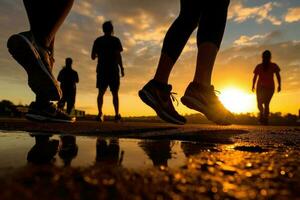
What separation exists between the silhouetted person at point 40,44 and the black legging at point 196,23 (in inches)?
35.3

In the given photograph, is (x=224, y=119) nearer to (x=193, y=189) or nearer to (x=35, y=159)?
(x=35, y=159)

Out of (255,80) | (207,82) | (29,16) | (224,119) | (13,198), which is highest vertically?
(255,80)

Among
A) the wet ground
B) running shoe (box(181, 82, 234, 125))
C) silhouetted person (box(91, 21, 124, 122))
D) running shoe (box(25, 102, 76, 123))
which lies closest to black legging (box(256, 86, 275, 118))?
silhouetted person (box(91, 21, 124, 122))

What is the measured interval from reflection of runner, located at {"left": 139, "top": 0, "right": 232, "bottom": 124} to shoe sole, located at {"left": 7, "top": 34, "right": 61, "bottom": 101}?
80 cm

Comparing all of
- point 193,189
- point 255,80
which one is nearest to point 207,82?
point 193,189

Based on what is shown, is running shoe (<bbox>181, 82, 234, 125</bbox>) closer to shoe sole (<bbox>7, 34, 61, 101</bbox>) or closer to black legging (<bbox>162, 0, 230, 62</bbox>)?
black legging (<bbox>162, 0, 230, 62</bbox>)


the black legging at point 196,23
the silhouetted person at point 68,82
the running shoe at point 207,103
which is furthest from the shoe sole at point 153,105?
the silhouetted person at point 68,82

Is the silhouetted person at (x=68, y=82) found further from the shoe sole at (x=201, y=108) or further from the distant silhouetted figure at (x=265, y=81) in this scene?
the shoe sole at (x=201, y=108)

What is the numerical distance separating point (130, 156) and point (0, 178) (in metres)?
0.64

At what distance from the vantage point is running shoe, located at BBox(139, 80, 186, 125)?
3215 millimetres

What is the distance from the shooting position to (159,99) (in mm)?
3236

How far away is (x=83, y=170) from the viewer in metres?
1.07

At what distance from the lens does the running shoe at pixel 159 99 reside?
10.5 ft

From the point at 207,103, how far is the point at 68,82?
9195mm
